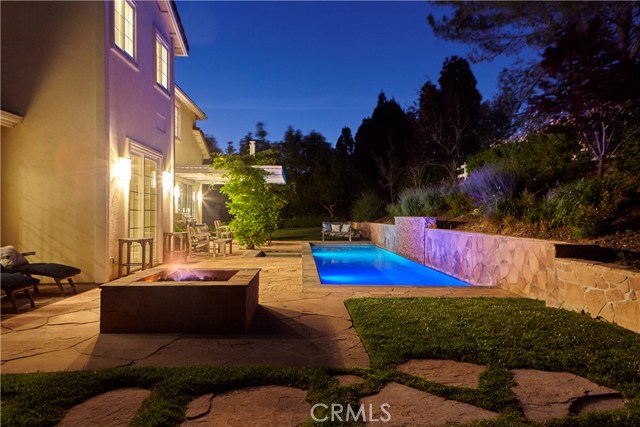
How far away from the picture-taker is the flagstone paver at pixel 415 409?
2.24 m

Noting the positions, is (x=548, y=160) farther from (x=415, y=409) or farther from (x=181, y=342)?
(x=181, y=342)

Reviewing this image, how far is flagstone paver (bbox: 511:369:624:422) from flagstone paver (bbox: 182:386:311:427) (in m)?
1.37

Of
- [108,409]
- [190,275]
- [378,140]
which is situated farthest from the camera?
[378,140]

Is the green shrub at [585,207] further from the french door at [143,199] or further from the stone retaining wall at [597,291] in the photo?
the french door at [143,199]

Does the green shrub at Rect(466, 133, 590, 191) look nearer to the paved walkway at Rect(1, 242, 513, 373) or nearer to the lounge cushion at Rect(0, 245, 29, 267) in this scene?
the paved walkway at Rect(1, 242, 513, 373)

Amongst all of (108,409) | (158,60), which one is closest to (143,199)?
(158,60)

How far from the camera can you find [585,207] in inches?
216

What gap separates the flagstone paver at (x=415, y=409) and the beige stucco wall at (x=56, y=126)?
5.90 meters

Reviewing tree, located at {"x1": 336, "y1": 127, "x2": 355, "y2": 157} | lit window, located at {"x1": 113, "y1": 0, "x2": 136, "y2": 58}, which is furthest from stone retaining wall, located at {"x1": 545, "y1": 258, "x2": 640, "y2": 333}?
tree, located at {"x1": 336, "y1": 127, "x2": 355, "y2": 157}

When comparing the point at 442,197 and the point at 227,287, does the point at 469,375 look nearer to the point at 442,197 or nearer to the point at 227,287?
the point at 227,287

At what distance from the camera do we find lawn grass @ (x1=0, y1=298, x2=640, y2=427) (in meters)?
2.30

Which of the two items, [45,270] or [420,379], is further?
[45,270]

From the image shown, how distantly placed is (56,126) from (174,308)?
4625 millimetres

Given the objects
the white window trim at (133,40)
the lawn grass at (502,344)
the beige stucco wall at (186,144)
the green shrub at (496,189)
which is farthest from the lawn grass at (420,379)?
the beige stucco wall at (186,144)
